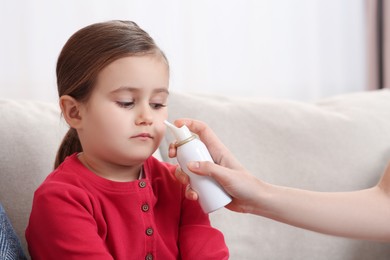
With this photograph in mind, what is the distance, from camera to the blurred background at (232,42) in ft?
7.56

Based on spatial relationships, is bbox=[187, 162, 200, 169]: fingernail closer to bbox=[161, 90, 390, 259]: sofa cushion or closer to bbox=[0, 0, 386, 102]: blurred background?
bbox=[161, 90, 390, 259]: sofa cushion

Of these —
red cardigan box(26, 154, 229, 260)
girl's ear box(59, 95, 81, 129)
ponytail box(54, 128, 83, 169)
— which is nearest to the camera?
red cardigan box(26, 154, 229, 260)

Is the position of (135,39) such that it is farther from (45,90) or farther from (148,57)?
(45,90)

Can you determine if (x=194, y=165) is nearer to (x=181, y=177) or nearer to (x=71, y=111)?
(x=181, y=177)

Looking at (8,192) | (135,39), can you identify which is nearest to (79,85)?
(135,39)

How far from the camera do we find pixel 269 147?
1.90 meters

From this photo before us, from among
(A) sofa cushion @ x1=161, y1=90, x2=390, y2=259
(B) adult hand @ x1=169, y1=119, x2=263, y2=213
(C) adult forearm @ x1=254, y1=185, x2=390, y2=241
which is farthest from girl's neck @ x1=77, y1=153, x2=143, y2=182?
(A) sofa cushion @ x1=161, y1=90, x2=390, y2=259

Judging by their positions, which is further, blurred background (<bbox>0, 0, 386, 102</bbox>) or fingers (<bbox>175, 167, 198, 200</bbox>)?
blurred background (<bbox>0, 0, 386, 102</bbox>)

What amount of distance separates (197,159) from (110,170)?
21 centimetres

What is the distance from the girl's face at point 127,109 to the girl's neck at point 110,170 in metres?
0.04

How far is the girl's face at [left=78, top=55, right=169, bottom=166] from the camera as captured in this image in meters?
1.22

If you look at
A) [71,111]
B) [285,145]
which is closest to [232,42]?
[285,145]

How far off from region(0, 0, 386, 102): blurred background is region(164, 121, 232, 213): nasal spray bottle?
1.26 meters

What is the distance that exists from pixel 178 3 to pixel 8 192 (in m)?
1.36
